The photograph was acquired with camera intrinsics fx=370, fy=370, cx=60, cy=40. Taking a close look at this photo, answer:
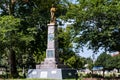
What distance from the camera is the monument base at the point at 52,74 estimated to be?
4078 centimetres

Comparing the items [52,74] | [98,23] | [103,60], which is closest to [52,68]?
[52,74]

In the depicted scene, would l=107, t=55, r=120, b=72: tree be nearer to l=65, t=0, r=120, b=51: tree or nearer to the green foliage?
the green foliage

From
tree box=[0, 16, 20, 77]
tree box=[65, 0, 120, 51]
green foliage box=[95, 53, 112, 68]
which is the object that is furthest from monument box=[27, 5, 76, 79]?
green foliage box=[95, 53, 112, 68]

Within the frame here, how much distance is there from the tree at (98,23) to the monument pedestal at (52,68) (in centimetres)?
799

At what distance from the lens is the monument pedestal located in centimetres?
4116

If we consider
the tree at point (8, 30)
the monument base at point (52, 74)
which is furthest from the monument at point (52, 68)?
the tree at point (8, 30)

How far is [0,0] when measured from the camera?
4888 centimetres

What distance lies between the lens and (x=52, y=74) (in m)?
41.2

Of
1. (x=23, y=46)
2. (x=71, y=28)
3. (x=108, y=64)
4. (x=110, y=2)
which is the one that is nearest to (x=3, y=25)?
(x=23, y=46)

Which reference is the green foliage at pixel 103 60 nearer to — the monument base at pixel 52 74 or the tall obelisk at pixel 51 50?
the tall obelisk at pixel 51 50

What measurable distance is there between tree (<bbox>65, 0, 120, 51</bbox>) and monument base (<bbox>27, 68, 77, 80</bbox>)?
303 inches

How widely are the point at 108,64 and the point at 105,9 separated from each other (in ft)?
269

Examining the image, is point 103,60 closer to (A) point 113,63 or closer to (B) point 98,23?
(A) point 113,63

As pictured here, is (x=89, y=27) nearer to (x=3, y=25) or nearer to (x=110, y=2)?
(x=110, y=2)
